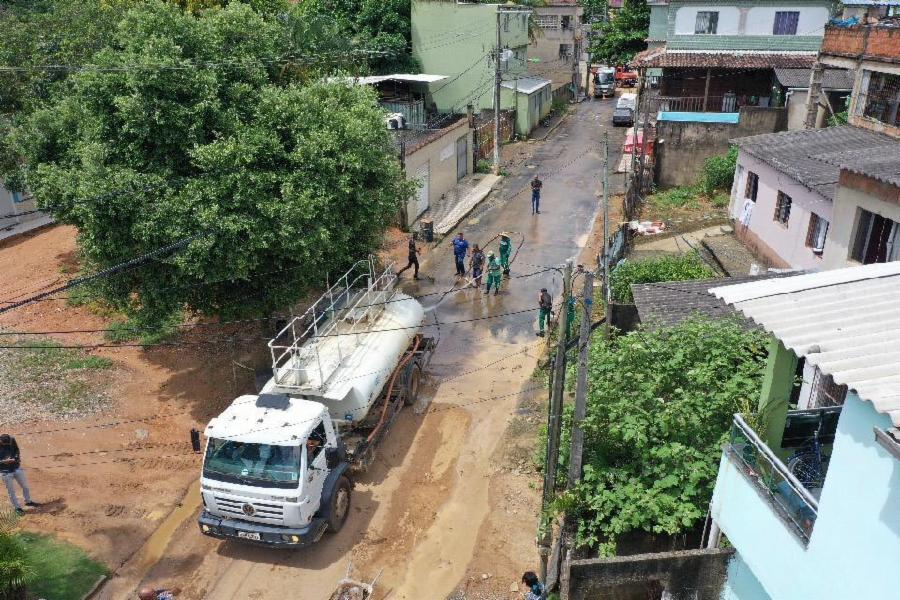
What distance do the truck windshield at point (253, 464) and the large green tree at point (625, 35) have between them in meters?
50.7

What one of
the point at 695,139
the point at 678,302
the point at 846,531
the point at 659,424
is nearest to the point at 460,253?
the point at 678,302

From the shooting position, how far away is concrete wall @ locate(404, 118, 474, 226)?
27.4 m

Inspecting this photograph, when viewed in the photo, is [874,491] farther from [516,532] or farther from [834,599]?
[516,532]

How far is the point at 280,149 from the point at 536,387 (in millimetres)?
8031

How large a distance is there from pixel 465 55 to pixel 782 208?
23.7 meters

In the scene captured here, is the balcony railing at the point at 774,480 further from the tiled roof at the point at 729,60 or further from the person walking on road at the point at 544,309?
the tiled roof at the point at 729,60

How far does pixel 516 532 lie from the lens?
12188 millimetres

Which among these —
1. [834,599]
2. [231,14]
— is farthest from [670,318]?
[231,14]

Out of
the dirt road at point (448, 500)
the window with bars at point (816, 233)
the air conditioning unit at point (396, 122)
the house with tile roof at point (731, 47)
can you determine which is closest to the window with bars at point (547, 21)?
the house with tile roof at point (731, 47)

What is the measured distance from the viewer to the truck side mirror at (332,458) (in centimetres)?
1188

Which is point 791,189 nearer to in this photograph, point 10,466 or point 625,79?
point 10,466

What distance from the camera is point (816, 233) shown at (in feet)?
64.1

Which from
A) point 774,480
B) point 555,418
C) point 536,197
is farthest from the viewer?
point 536,197

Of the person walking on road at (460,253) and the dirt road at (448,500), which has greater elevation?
the person walking on road at (460,253)
